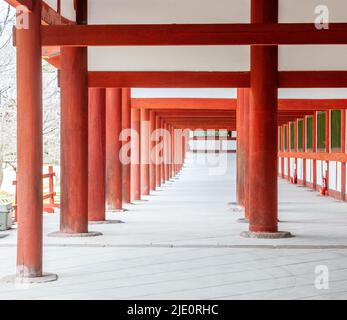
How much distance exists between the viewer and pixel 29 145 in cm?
772

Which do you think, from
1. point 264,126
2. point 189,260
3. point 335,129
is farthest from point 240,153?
→ point 189,260

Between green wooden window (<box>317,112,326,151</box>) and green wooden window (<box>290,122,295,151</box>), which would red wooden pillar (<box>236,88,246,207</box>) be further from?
green wooden window (<box>290,122,295,151</box>)

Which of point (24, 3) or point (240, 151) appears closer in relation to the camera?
point (24, 3)

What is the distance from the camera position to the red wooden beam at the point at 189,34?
342 inches

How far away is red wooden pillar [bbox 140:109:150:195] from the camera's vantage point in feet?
73.8

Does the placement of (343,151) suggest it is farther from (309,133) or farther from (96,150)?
(96,150)

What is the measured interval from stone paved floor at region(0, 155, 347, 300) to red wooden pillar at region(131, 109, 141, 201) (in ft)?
15.6

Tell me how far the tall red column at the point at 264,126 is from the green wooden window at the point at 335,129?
10144 millimetres

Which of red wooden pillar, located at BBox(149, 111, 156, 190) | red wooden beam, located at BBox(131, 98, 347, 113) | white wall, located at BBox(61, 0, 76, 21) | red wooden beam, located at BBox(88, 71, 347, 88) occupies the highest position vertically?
white wall, located at BBox(61, 0, 76, 21)

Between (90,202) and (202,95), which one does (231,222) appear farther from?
(202,95)

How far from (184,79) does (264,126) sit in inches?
94.1

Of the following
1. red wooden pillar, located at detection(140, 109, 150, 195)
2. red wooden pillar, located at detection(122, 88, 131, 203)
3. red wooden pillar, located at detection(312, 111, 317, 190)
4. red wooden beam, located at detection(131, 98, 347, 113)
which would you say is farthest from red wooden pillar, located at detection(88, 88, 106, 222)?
red wooden pillar, located at detection(312, 111, 317, 190)

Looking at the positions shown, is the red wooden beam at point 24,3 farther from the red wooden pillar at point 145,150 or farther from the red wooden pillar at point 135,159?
the red wooden pillar at point 145,150
